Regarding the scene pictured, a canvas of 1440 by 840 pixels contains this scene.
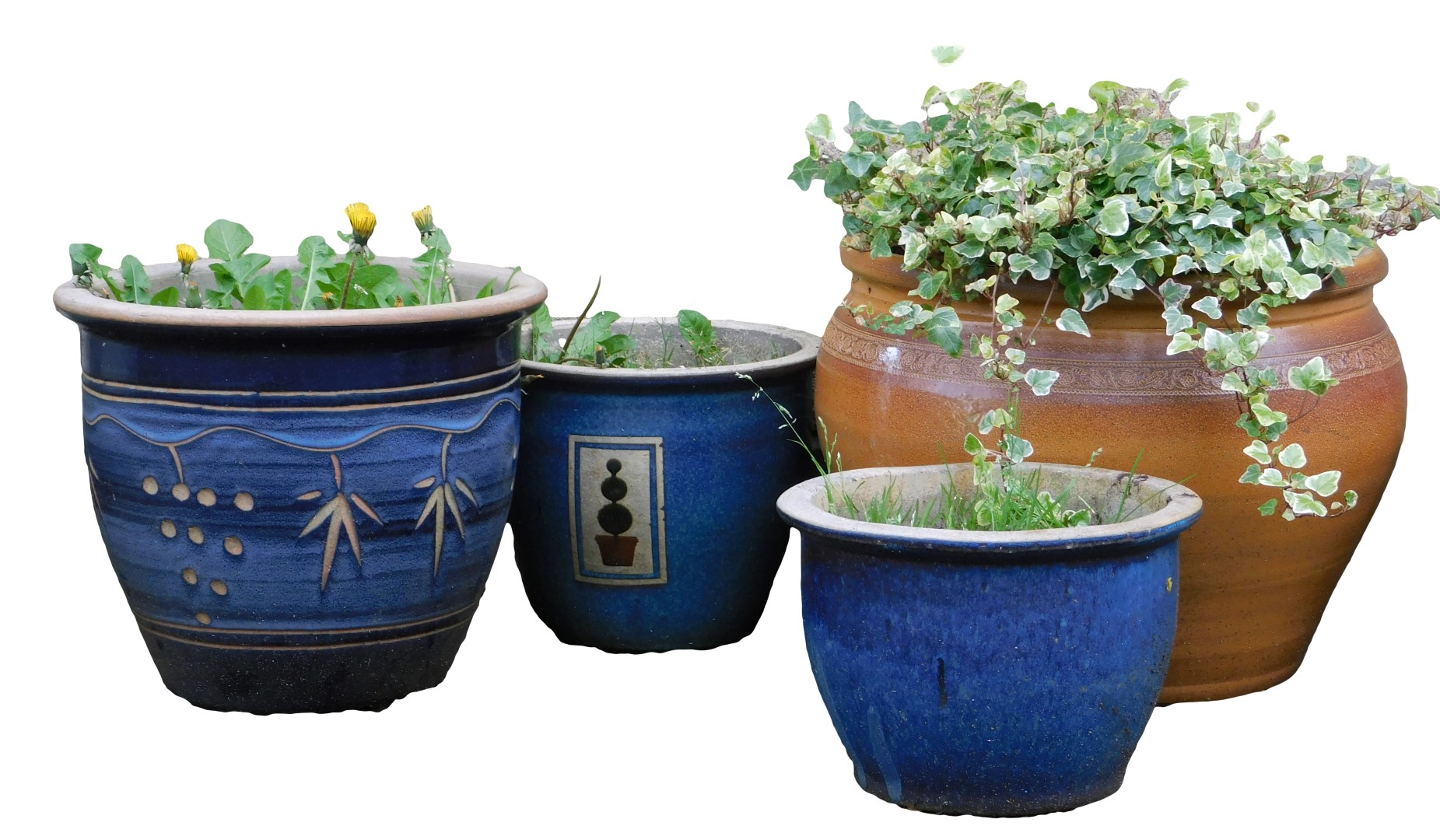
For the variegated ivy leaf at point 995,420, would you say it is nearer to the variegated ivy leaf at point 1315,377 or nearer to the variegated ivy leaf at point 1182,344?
the variegated ivy leaf at point 1182,344

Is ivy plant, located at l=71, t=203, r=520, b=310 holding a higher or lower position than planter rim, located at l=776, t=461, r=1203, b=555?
higher

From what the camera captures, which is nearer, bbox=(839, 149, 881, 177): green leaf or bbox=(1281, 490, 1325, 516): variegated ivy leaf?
bbox=(1281, 490, 1325, 516): variegated ivy leaf

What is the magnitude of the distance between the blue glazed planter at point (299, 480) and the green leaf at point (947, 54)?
966 millimetres

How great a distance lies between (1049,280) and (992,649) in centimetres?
86

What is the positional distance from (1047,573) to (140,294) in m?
2.07

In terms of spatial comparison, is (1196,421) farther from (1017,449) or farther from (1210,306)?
(1017,449)

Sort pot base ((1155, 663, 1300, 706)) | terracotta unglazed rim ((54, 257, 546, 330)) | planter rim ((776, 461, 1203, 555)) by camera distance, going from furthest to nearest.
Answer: pot base ((1155, 663, 1300, 706)) → terracotta unglazed rim ((54, 257, 546, 330)) → planter rim ((776, 461, 1203, 555))

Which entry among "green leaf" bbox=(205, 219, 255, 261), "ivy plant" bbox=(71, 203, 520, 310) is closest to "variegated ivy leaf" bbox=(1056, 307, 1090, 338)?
"ivy plant" bbox=(71, 203, 520, 310)

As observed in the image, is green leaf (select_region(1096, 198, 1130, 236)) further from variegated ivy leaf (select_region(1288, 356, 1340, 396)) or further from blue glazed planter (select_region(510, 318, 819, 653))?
blue glazed planter (select_region(510, 318, 819, 653))

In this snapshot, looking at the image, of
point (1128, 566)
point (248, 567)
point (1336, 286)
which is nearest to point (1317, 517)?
point (1336, 286)

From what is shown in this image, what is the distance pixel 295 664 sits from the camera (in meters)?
5.14

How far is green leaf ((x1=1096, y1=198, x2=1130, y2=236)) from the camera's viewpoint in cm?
471

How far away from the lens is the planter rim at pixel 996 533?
437 cm

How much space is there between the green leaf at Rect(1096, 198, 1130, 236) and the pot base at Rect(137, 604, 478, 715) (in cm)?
163
